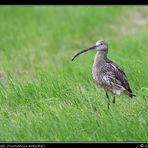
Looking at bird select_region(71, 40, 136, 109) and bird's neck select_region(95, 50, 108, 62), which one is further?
bird's neck select_region(95, 50, 108, 62)

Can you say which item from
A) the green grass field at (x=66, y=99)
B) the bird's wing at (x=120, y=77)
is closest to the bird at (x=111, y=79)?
the bird's wing at (x=120, y=77)

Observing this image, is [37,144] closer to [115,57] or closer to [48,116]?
[48,116]

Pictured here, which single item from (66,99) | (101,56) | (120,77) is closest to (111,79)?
(120,77)

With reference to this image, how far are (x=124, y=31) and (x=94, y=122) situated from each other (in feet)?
36.5

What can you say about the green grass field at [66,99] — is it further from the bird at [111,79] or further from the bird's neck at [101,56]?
the bird's neck at [101,56]

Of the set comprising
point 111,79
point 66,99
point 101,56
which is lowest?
point 66,99

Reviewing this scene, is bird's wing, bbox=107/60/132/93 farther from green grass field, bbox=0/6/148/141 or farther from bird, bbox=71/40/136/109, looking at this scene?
green grass field, bbox=0/6/148/141

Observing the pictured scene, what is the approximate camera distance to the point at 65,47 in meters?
19.8

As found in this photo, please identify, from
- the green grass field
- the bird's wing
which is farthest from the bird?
the green grass field

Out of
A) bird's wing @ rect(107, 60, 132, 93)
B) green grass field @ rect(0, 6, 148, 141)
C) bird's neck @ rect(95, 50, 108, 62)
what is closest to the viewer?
green grass field @ rect(0, 6, 148, 141)

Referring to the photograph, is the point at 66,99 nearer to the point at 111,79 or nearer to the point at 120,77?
the point at 111,79

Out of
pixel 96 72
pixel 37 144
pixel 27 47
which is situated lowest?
pixel 37 144

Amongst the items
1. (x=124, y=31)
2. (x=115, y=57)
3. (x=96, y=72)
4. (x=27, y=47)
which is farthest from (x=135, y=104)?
(x=124, y=31)
